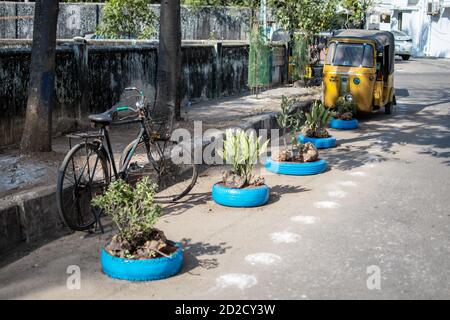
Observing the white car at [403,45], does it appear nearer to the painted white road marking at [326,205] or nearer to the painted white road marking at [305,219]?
the painted white road marking at [326,205]

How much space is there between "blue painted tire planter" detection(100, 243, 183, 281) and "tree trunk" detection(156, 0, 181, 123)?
6440mm

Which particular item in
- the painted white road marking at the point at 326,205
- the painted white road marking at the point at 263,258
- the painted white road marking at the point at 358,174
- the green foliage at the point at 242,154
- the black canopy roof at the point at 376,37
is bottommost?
the painted white road marking at the point at 263,258

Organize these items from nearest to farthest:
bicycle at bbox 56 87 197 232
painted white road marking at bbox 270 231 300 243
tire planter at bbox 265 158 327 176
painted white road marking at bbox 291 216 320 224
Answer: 1. painted white road marking at bbox 270 231 300 243
2. bicycle at bbox 56 87 197 232
3. painted white road marking at bbox 291 216 320 224
4. tire planter at bbox 265 158 327 176

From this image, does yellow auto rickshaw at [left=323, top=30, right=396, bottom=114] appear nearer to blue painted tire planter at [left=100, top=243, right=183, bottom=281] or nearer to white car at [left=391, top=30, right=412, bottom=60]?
blue painted tire planter at [left=100, top=243, right=183, bottom=281]

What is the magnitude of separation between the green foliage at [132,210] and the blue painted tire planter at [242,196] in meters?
1.95

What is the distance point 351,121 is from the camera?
14086mm

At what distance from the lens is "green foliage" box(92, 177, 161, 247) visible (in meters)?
5.44

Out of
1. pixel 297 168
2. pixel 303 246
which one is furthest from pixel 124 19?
pixel 303 246

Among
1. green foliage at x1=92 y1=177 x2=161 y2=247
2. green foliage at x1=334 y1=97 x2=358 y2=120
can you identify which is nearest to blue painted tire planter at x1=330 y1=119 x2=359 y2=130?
green foliage at x1=334 y1=97 x2=358 y2=120

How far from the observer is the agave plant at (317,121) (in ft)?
37.2

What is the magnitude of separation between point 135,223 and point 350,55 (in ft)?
36.6

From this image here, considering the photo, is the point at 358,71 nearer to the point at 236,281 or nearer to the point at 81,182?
the point at 81,182

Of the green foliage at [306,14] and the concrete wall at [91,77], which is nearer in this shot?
the concrete wall at [91,77]

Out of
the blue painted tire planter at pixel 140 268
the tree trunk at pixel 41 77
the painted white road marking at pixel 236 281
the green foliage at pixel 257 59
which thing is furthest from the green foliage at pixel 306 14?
the blue painted tire planter at pixel 140 268
